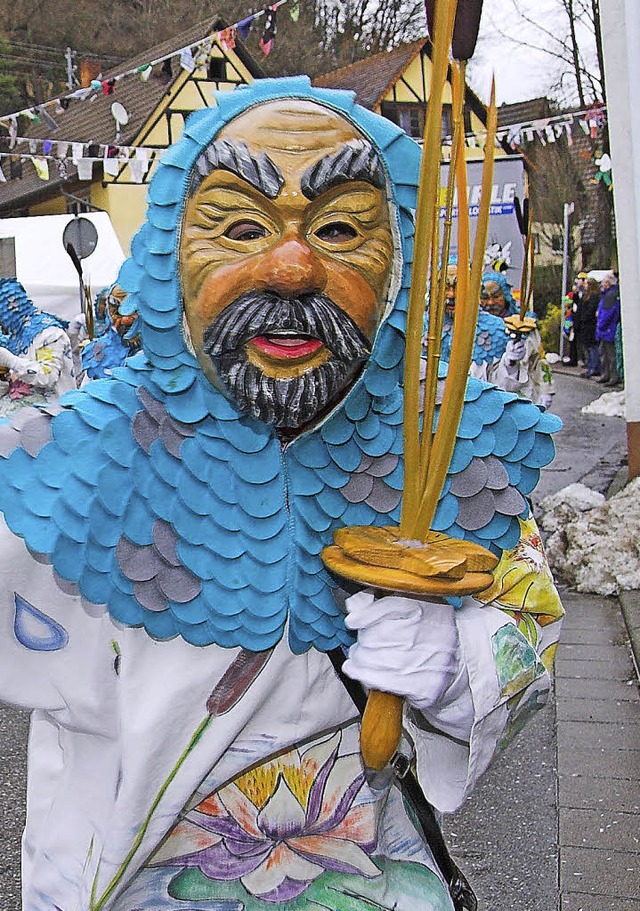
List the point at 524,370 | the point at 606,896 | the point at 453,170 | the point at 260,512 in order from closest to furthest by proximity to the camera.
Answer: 1. the point at 453,170
2. the point at 260,512
3. the point at 606,896
4. the point at 524,370

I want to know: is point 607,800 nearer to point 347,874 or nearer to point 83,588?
point 347,874

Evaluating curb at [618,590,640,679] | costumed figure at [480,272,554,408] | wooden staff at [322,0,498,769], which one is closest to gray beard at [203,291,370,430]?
wooden staff at [322,0,498,769]

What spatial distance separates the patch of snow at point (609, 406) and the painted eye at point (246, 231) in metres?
13.0

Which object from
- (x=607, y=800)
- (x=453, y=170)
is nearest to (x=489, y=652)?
(x=453, y=170)

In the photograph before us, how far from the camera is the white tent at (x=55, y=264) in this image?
1162cm

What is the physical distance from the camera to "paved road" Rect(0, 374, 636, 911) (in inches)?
136

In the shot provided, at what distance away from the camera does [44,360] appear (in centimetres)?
834

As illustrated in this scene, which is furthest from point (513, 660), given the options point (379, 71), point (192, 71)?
point (379, 71)

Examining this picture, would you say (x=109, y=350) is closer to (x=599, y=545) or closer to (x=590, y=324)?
(x=599, y=545)

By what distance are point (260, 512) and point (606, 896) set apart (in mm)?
2285

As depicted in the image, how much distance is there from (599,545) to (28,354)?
4.55 m

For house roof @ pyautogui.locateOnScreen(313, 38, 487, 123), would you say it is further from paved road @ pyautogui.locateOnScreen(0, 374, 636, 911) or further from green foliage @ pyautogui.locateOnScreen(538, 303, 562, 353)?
paved road @ pyautogui.locateOnScreen(0, 374, 636, 911)

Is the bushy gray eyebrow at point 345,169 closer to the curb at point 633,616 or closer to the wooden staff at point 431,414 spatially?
the wooden staff at point 431,414

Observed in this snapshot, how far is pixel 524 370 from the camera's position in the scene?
806 centimetres
